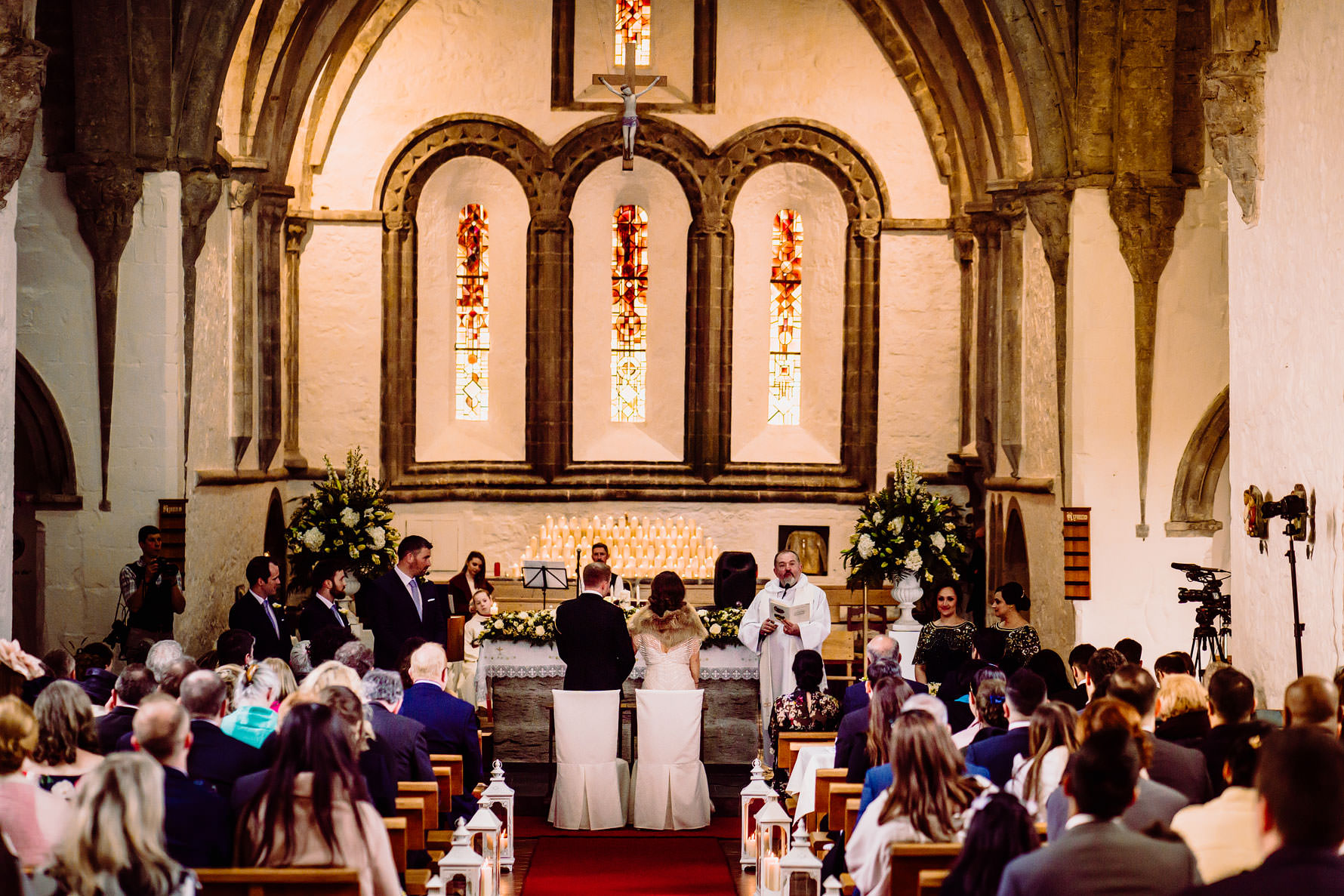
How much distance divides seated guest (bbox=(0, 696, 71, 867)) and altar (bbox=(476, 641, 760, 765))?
264 inches

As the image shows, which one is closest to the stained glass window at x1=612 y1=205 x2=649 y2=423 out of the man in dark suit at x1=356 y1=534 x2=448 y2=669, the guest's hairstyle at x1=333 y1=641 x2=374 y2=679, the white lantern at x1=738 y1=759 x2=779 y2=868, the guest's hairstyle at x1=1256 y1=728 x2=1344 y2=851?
the man in dark suit at x1=356 y1=534 x2=448 y2=669

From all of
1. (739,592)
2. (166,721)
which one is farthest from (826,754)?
(739,592)

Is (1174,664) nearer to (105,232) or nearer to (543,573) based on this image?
(543,573)

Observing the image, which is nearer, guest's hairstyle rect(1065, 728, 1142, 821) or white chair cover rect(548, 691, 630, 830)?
guest's hairstyle rect(1065, 728, 1142, 821)

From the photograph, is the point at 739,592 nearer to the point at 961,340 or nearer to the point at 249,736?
the point at 961,340

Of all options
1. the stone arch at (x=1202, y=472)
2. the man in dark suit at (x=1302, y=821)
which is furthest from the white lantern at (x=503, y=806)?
the stone arch at (x=1202, y=472)

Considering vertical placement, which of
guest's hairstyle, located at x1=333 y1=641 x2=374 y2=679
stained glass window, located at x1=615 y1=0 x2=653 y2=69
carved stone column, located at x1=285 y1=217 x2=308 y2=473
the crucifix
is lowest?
guest's hairstyle, located at x1=333 y1=641 x2=374 y2=679

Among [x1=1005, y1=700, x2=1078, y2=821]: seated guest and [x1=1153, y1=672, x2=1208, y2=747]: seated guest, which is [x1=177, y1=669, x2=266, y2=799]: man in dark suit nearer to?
[x1=1005, y1=700, x2=1078, y2=821]: seated guest

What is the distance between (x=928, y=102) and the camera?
19.0m

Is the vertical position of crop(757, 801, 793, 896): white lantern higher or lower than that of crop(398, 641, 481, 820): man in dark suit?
lower

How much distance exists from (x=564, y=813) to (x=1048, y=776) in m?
4.98

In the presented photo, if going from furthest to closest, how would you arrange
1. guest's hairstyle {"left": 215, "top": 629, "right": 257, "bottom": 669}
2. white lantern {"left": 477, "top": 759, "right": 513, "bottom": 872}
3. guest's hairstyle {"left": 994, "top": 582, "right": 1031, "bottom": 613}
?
guest's hairstyle {"left": 994, "top": 582, "right": 1031, "bottom": 613} → white lantern {"left": 477, "top": 759, "right": 513, "bottom": 872} → guest's hairstyle {"left": 215, "top": 629, "right": 257, "bottom": 669}

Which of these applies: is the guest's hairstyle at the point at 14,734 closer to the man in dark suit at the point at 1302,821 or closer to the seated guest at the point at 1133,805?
the seated guest at the point at 1133,805

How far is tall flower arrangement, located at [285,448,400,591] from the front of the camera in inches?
651
